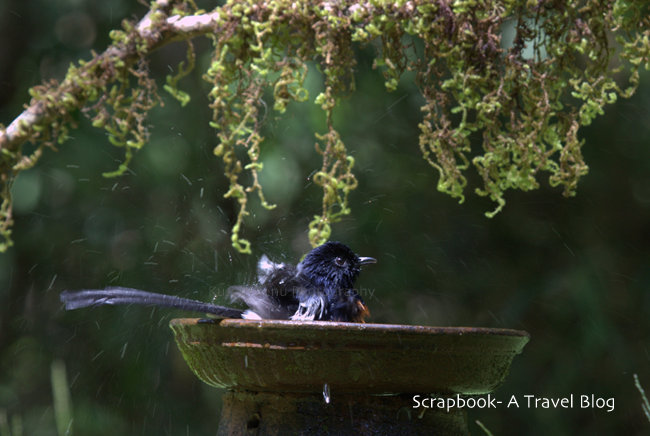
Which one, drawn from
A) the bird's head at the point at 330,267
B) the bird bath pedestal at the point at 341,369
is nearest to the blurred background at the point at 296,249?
the bird's head at the point at 330,267

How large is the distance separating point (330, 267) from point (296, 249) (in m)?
1.70

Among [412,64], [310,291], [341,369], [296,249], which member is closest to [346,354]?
[341,369]

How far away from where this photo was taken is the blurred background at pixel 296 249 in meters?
3.78

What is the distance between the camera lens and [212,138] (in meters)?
4.00

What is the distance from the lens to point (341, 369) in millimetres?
1655

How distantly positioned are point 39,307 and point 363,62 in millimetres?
2399

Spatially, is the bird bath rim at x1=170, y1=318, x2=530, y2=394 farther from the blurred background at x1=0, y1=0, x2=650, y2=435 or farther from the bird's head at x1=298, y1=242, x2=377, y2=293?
the blurred background at x1=0, y1=0, x2=650, y2=435

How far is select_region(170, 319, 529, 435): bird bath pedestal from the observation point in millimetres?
1623

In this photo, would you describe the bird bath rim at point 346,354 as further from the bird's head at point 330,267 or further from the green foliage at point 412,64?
the bird's head at point 330,267

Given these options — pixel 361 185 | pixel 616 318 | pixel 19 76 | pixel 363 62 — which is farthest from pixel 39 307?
pixel 616 318

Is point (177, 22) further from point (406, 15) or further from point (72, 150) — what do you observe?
point (72, 150)

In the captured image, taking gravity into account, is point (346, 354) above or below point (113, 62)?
below

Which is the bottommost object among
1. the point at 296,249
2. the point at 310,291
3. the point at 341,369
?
the point at 296,249

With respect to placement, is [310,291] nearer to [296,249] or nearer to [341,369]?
[341,369]
